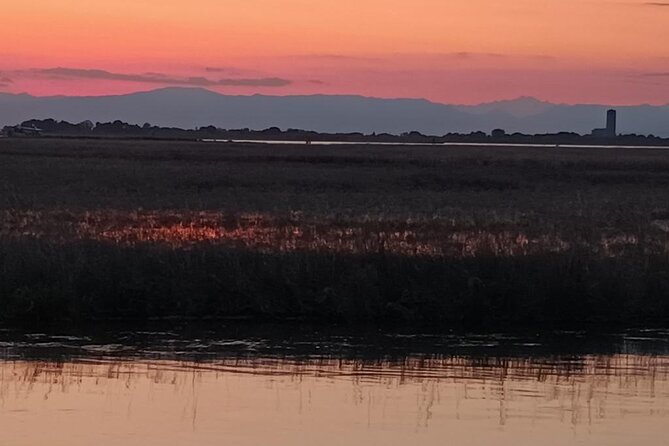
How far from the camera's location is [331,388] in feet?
41.2

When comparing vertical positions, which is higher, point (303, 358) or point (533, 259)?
point (533, 259)

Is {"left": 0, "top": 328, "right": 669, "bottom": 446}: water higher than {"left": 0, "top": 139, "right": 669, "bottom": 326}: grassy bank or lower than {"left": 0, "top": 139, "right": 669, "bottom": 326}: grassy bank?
lower

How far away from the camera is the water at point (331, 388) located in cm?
1054

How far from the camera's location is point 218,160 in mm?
64000

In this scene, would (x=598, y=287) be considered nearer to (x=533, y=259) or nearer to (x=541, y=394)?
(x=533, y=259)

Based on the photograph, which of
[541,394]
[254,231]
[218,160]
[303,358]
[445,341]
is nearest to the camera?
[541,394]

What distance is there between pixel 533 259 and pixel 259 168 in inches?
1515

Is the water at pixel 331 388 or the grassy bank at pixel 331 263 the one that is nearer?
the water at pixel 331 388

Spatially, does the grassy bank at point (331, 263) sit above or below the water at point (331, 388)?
above

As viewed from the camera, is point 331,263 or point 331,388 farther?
point 331,263

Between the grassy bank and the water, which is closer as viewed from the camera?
the water

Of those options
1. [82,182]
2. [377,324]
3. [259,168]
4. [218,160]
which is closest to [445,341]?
[377,324]

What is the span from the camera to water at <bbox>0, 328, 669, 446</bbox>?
1054 centimetres

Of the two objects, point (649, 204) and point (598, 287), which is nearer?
point (598, 287)
